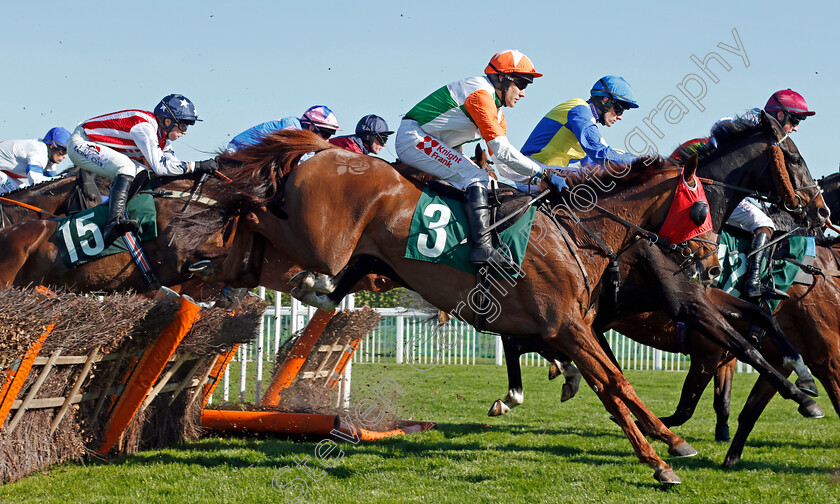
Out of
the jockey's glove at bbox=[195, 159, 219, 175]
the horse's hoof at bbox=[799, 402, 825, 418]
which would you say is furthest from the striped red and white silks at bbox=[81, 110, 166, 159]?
the horse's hoof at bbox=[799, 402, 825, 418]

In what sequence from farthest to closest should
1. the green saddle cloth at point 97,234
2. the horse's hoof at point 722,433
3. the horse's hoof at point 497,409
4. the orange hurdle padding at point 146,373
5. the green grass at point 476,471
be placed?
the horse's hoof at point 722,433
the horse's hoof at point 497,409
the green saddle cloth at point 97,234
the orange hurdle padding at point 146,373
the green grass at point 476,471

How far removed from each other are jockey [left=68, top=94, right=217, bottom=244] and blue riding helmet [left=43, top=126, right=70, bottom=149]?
4.17 metres

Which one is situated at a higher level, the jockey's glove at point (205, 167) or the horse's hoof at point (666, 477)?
the jockey's glove at point (205, 167)

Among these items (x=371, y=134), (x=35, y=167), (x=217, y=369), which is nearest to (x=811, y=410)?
(x=217, y=369)

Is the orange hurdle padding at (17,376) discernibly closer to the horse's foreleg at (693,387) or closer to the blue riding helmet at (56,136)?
the horse's foreleg at (693,387)

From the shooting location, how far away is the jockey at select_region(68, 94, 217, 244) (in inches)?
241

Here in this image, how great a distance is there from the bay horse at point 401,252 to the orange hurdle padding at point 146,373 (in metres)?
0.46

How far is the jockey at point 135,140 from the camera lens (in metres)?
A: 6.11

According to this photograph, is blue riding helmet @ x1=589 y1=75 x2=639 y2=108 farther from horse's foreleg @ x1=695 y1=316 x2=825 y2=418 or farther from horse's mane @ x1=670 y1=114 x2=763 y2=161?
horse's foreleg @ x1=695 y1=316 x2=825 y2=418

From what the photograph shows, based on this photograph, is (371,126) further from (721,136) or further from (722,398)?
(722,398)

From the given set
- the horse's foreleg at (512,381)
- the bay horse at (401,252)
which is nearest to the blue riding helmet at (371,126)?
the horse's foreleg at (512,381)

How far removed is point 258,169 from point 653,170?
2.54m

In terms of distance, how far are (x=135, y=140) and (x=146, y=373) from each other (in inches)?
83.7

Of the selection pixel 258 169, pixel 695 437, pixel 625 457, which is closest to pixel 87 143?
pixel 258 169
